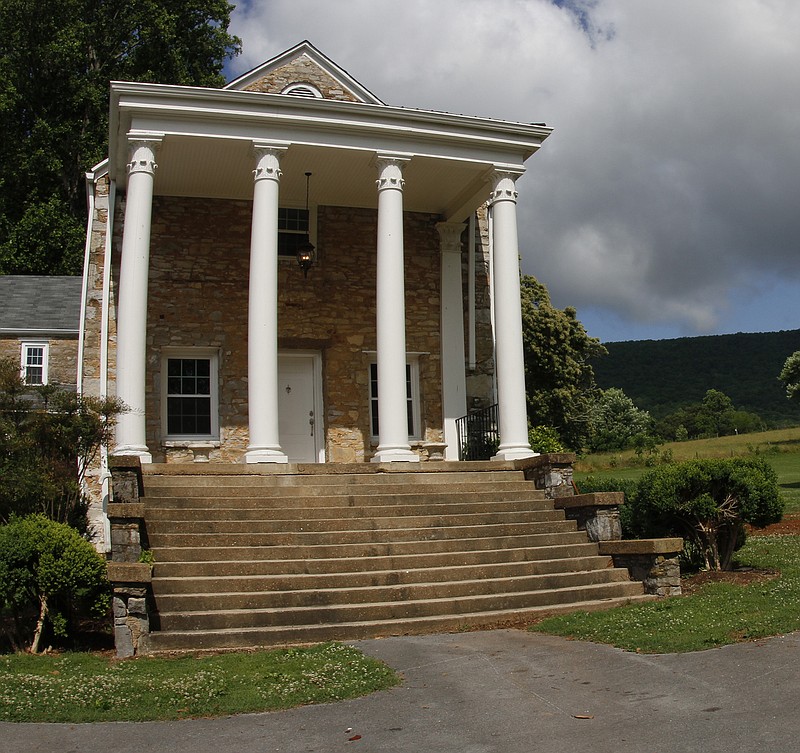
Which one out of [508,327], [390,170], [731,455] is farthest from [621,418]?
[390,170]

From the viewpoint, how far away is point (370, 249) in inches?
637

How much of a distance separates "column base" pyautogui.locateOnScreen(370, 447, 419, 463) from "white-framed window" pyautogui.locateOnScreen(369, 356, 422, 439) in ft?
10.0

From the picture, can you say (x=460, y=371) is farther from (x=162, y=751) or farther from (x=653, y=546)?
(x=162, y=751)

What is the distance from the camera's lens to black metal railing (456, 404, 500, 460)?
49.8 ft

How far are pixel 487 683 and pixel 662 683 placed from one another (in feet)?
4.05

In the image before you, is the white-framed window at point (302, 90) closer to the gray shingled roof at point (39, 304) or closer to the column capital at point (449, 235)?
the column capital at point (449, 235)

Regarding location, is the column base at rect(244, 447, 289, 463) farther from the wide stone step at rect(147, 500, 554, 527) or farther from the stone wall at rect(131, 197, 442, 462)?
the stone wall at rect(131, 197, 442, 462)

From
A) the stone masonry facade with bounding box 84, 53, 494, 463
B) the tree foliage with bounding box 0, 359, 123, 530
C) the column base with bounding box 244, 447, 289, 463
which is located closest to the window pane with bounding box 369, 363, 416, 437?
the stone masonry facade with bounding box 84, 53, 494, 463

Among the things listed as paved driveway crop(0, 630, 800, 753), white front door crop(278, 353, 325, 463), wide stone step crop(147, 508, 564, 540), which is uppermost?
white front door crop(278, 353, 325, 463)

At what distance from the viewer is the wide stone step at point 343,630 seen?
806 cm

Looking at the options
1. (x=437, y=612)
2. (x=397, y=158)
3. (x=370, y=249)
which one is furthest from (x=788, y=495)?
(x=437, y=612)

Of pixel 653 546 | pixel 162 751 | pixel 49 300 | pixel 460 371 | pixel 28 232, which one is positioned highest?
pixel 28 232

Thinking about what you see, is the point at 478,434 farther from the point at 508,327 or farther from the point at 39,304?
the point at 39,304

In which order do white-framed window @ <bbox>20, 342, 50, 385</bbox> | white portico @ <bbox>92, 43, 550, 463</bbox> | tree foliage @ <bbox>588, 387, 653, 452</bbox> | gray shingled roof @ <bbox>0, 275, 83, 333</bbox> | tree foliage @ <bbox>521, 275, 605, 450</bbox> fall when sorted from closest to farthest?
white portico @ <bbox>92, 43, 550, 463</bbox>
white-framed window @ <bbox>20, 342, 50, 385</bbox>
gray shingled roof @ <bbox>0, 275, 83, 333</bbox>
tree foliage @ <bbox>521, 275, 605, 450</bbox>
tree foliage @ <bbox>588, 387, 653, 452</bbox>
